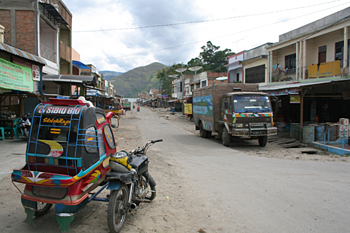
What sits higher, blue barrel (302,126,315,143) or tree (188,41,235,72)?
tree (188,41,235,72)

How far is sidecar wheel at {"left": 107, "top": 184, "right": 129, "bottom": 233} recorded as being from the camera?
321cm

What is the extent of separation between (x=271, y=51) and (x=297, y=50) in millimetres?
3291

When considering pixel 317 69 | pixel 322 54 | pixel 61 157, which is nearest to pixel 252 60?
pixel 322 54

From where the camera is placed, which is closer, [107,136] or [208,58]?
[107,136]

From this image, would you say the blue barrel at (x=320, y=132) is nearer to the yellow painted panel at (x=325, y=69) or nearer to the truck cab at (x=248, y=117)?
the truck cab at (x=248, y=117)

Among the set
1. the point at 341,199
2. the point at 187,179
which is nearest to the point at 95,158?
the point at 187,179

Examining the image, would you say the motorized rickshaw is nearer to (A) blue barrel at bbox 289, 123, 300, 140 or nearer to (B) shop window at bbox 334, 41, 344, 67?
(A) blue barrel at bbox 289, 123, 300, 140

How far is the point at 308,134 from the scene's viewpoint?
11805mm

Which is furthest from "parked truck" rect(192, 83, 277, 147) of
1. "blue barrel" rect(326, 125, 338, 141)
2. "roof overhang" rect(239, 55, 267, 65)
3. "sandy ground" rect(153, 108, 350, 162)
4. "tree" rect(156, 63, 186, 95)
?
"tree" rect(156, 63, 186, 95)

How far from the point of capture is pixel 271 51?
2248cm

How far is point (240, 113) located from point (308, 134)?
3.98 m

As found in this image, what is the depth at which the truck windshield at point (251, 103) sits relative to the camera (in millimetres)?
10891

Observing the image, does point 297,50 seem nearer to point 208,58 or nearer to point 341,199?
point 341,199

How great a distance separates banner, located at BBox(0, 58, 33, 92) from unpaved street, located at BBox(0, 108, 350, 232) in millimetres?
5261
